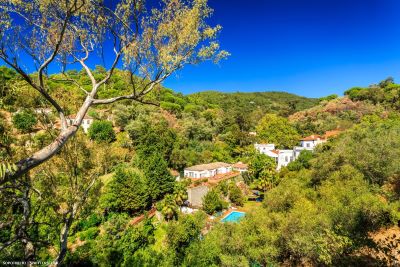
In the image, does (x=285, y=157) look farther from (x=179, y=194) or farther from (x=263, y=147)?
(x=179, y=194)

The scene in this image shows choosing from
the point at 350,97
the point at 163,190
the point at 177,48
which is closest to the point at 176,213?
the point at 163,190

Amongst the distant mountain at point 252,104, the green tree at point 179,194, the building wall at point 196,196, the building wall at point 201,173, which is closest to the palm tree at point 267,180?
the building wall at point 196,196

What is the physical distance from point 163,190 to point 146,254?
38.9 ft

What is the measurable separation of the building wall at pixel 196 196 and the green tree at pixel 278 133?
30.3m

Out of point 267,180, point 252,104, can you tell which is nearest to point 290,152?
point 267,180

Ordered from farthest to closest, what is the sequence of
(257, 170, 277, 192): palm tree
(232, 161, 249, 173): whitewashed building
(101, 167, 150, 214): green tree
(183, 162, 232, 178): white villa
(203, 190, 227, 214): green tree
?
(232, 161, 249, 173): whitewashed building < (183, 162, 232, 178): white villa < (257, 170, 277, 192): palm tree < (203, 190, 227, 214): green tree < (101, 167, 150, 214): green tree

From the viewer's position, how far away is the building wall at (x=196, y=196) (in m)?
31.6

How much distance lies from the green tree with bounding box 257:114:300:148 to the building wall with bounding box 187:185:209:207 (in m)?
30.3

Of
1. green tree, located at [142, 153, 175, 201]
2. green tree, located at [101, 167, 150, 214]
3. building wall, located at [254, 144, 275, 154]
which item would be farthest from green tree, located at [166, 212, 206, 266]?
building wall, located at [254, 144, 275, 154]

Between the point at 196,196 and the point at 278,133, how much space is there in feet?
110

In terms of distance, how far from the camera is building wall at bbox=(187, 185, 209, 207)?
31.6 meters

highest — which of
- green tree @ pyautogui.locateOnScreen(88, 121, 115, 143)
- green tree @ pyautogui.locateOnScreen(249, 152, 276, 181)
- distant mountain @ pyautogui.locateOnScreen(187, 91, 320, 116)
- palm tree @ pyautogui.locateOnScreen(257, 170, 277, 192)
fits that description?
distant mountain @ pyautogui.locateOnScreen(187, 91, 320, 116)

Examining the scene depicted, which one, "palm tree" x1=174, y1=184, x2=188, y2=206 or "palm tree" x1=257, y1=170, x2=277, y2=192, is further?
"palm tree" x1=257, y1=170, x2=277, y2=192

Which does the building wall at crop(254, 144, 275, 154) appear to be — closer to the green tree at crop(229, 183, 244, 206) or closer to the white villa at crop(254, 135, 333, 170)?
the white villa at crop(254, 135, 333, 170)
